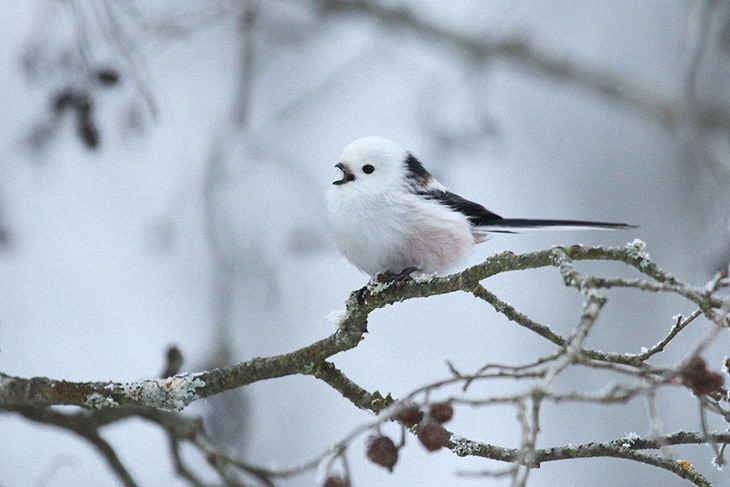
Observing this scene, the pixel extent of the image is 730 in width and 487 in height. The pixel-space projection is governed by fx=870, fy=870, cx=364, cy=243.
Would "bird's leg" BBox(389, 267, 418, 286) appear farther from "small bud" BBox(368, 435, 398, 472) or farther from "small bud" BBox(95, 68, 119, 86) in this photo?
"small bud" BBox(95, 68, 119, 86)

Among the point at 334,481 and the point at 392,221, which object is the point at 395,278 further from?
the point at 334,481

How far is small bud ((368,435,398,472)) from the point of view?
5.39 ft

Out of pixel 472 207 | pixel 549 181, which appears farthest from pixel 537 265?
pixel 549 181

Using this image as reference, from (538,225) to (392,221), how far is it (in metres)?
0.47

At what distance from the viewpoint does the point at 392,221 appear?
277cm

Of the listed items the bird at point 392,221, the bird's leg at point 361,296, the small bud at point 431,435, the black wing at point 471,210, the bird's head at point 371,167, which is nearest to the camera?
the small bud at point 431,435

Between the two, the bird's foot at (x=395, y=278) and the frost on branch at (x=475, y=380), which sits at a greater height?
the bird's foot at (x=395, y=278)

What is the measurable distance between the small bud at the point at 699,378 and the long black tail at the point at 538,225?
911 mm

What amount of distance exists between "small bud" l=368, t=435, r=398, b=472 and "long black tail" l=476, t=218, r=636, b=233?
110 cm

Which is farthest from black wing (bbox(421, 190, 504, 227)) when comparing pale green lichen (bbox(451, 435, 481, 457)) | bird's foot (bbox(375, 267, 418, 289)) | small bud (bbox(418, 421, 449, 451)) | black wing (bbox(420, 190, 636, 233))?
small bud (bbox(418, 421, 449, 451))

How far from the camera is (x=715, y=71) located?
7477 mm

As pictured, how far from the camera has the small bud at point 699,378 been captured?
1.50 meters

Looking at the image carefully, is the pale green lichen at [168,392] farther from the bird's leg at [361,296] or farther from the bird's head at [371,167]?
the bird's head at [371,167]

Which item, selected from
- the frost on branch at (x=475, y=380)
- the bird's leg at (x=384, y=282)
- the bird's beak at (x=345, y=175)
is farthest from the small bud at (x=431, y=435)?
the bird's beak at (x=345, y=175)
